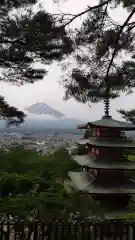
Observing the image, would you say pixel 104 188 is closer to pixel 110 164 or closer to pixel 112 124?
pixel 110 164

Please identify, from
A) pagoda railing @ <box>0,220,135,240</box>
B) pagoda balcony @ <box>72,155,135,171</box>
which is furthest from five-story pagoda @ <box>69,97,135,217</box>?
pagoda railing @ <box>0,220,135,240</box>

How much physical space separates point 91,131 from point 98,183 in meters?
2.54

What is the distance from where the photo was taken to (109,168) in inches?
411

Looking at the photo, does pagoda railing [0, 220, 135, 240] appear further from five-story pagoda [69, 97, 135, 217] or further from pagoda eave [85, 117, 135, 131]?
pagoda eave [85, 117, 135, 131]

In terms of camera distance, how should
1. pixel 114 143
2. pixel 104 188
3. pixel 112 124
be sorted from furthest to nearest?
pixel 112 124
pixel 114 143
pixel 104 188

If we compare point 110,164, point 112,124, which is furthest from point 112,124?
point 110,164

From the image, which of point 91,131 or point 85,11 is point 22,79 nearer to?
point 85,11

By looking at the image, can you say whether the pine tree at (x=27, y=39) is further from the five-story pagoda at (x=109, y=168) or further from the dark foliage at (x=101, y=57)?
the five-story pagoda at (x=109, y=168)

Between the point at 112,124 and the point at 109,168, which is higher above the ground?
the point at 112,124

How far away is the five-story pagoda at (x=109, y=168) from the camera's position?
10.3 meters

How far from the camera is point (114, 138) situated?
11195 mm

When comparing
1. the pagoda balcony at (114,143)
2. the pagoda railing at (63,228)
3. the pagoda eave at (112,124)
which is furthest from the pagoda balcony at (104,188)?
the pagoda railing at (63,228)

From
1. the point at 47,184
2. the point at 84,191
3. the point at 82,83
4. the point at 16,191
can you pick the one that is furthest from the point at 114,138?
the point at 82,83

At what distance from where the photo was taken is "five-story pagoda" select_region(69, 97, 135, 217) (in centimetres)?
1032
